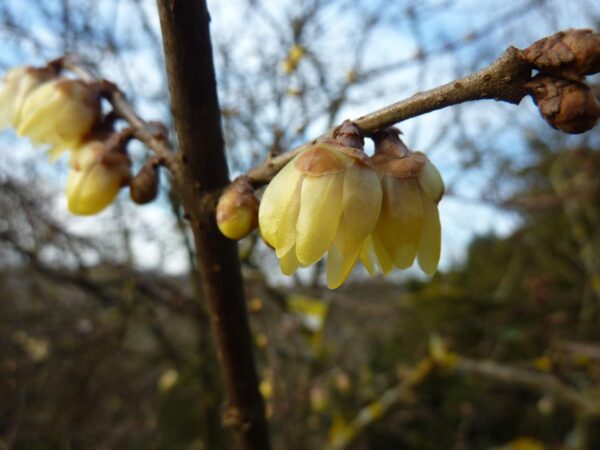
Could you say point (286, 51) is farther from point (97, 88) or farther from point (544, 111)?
point (544, 111)

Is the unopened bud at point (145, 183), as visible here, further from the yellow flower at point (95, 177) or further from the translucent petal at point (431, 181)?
the translucent petal at point (431, 181)

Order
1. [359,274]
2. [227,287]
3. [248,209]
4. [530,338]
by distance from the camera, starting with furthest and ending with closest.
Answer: [530,338] → [359,274] → [227,287] → [248,209]

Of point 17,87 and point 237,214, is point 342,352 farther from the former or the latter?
point 237,214

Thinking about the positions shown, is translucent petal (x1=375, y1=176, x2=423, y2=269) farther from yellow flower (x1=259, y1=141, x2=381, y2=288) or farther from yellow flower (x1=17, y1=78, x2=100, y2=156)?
yellow flower (x1=17, y1=78, x2=100, y2=156)

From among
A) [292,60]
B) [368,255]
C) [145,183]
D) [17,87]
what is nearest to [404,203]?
[368,255]

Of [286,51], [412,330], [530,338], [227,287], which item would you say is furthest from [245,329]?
[412,330]

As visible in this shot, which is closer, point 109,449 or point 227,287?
point 227,287
